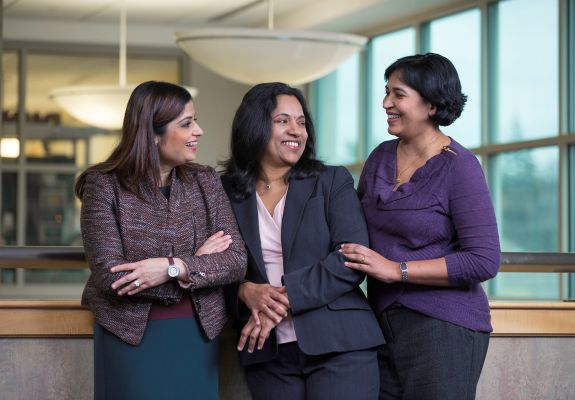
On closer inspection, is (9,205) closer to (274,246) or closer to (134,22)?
(134,22)

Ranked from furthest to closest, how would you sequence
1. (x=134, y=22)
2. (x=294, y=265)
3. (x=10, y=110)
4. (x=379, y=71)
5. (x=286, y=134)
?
(x=10, y=110) → (x=134, y=22) → (x=379, y=71) → (x=286, y=134) → (x=294, y=265)

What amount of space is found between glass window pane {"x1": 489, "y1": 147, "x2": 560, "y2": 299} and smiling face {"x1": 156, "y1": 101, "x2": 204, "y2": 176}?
6.57 meters

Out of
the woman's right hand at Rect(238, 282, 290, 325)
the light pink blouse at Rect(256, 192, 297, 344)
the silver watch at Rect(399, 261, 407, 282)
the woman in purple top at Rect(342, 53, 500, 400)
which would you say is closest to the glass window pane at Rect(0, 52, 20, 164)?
the light pink blouse at Rect(256, 192, 297, 344)

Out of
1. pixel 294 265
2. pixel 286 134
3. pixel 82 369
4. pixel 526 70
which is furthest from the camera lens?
pixel 526 70

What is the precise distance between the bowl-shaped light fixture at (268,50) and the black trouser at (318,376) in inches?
161

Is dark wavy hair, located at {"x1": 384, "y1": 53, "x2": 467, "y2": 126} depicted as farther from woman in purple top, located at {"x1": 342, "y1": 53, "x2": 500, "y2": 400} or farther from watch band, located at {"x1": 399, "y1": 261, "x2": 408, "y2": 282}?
watch band, located at {"x1": 399, "y1": 261, "x2": 408, "y2": 282}

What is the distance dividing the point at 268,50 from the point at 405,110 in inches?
159

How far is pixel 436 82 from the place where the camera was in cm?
276

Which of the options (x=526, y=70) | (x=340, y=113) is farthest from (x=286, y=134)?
(x=340, y=113)

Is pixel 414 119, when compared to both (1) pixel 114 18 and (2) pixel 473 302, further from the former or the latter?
(1) pixel 114 18

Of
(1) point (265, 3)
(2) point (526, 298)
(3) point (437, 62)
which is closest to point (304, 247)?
(3) point (437, 62)

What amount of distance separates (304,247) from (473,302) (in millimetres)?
499

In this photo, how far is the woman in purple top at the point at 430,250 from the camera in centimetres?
270

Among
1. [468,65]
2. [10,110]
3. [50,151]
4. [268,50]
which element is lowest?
[50,151]
